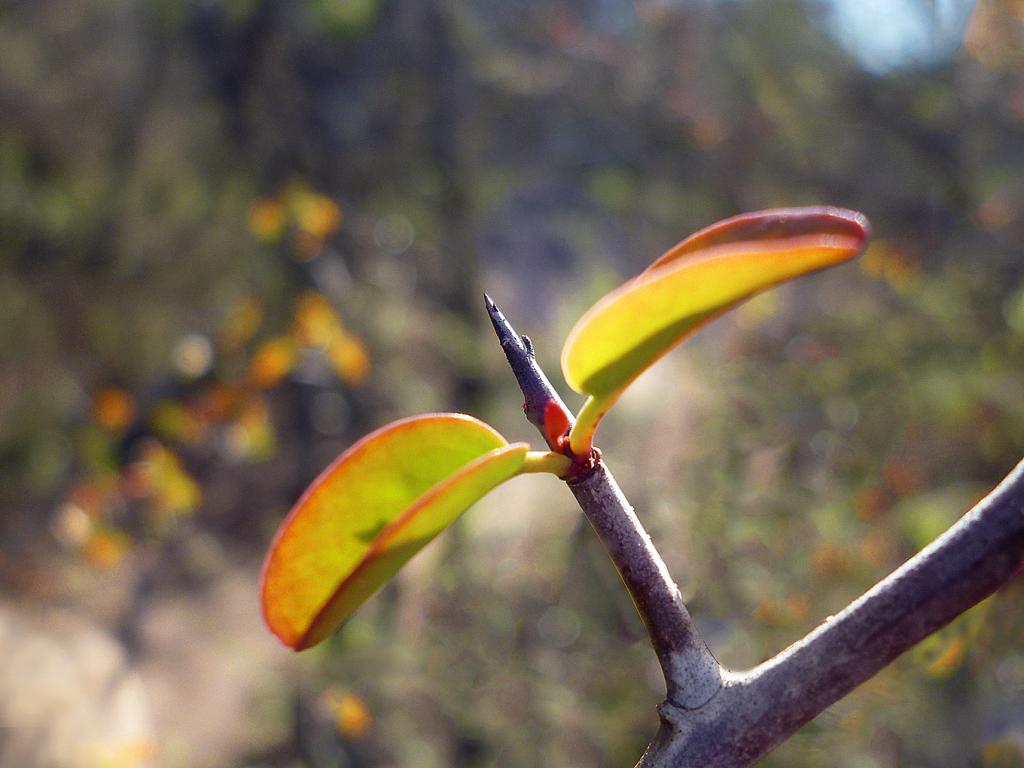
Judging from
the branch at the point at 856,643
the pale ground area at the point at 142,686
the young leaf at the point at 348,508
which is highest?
the young leaf at the point at 348,508

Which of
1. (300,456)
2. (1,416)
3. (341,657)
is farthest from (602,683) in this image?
(1,416)

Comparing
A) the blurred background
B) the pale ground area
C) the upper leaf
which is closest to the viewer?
the upper leaf

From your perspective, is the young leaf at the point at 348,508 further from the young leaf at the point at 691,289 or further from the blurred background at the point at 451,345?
the blurred background at the point at 451,345

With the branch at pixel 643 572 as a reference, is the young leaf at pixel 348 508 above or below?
above

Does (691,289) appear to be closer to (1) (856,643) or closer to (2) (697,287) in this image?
(2) (697,287)

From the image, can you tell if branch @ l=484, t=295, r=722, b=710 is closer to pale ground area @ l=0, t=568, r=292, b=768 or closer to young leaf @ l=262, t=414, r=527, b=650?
young leaf @ l=262, t=414, r=527, b=650

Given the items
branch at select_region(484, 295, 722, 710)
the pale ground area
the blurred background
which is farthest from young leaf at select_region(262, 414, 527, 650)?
the pale ground area

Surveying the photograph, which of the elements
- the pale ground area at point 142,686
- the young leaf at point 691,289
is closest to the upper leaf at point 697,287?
the young leaf at point 691,289
